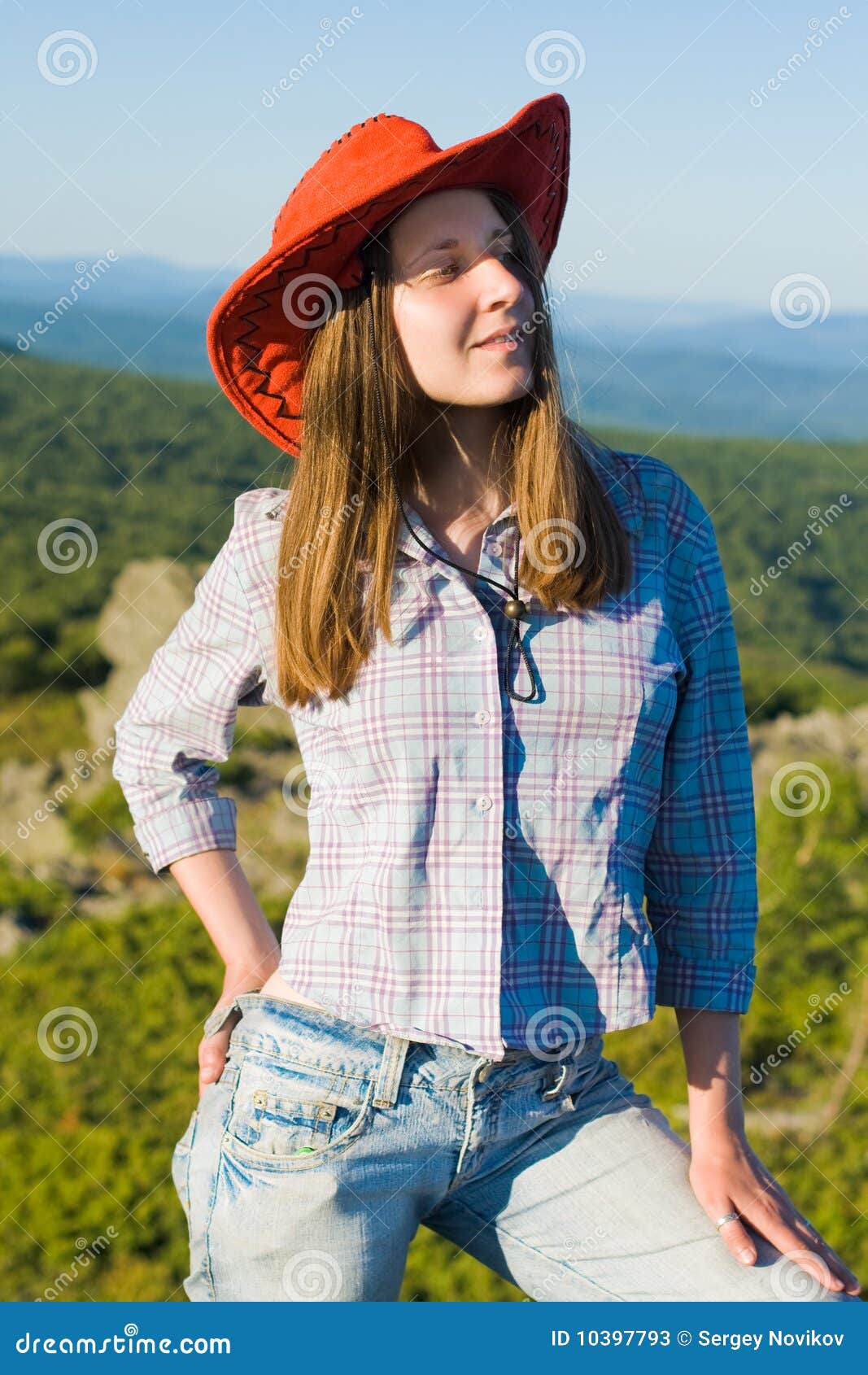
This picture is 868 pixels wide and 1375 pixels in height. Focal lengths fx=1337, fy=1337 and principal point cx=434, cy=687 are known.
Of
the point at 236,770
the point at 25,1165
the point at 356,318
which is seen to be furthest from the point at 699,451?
the point at 356,318

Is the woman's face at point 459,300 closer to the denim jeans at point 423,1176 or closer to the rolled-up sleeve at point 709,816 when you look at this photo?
the rolled-up sleeve at point 709,816

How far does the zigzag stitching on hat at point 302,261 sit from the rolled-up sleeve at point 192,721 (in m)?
0.24

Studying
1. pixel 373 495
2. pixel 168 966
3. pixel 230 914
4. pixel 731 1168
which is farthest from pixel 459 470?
pixel 168 966

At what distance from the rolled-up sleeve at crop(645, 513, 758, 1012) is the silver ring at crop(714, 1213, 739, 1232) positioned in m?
0.24

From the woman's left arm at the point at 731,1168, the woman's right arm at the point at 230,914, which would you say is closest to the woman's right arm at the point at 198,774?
the woman's right arm at the point at 230,914

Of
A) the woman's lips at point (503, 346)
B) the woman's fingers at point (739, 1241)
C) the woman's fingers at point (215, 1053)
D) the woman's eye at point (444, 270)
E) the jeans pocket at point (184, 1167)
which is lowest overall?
the jeans pocket at point (184, 1167)

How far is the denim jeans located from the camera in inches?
59.2

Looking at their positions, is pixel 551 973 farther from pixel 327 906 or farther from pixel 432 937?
pixel 327 906

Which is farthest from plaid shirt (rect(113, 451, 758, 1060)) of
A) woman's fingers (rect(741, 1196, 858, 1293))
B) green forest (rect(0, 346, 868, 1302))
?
green forest (rect(0, 346, 868, 1302))

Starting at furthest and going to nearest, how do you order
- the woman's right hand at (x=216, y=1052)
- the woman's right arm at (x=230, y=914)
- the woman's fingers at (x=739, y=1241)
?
the woman's right arm at (x=230, y=914) < the woman's right hand at (x=216, y=1052) < the woman's fingers at (x=739, y=1241)

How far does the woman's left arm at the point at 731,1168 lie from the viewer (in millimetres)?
1495

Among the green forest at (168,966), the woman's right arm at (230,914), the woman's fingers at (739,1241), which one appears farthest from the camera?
the green forest at (168,966)

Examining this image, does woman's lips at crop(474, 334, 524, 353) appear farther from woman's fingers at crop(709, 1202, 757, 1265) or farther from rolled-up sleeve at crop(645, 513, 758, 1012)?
woman's fingers at crop(709, 1202, 757, 1265)

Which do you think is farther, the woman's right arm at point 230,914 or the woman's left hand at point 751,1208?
the woman's right arm at point 230,914
